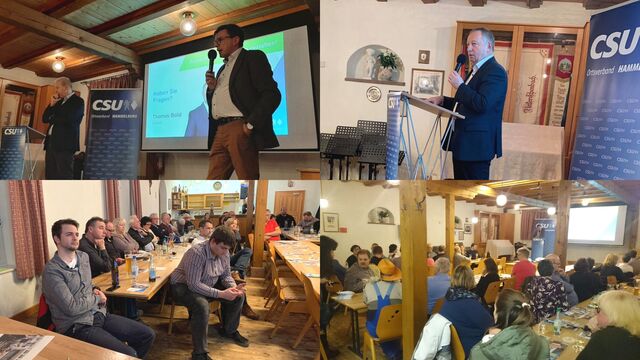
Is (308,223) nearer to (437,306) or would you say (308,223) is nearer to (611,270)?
(437,306)

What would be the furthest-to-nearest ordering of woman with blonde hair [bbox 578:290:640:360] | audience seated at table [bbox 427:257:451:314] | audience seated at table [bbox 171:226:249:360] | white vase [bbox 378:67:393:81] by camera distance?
white vase [bbox 378:67:393:81]
audience seated at table [bbox 171:226:249:360]
audience seated at table [bbox 427:257:451:314]
woman with blonde hair [bbox 578:290:640:360]

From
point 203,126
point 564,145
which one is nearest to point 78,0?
point 203,126

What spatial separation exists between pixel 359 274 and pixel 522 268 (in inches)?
21.0

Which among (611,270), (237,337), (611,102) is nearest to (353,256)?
(237,337)

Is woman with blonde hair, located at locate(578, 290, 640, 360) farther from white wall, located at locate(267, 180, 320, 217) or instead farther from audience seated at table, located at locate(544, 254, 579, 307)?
white wall, located at locate(267, 180, 320, 217)

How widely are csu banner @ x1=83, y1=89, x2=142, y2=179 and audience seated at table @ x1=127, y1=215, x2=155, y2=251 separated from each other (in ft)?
0.66

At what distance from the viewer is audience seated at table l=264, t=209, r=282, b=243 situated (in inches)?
60.8

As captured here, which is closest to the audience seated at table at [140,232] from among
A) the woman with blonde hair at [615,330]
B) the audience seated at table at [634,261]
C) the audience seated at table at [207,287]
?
the audience seated at table at [207,287]

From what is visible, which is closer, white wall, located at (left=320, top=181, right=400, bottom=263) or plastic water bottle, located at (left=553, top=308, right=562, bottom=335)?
plastic water bottle, located at (left=553, top=308, right=562, bottom=335)

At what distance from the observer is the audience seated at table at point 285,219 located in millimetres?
1537

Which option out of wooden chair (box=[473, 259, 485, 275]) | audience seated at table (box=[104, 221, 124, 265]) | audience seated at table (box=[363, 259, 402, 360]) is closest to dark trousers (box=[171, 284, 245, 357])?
audience seated at table (box=[104, 221, 124, 265])

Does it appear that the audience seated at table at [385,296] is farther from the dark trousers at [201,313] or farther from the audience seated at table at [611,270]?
the audience seated at table at [611,270]

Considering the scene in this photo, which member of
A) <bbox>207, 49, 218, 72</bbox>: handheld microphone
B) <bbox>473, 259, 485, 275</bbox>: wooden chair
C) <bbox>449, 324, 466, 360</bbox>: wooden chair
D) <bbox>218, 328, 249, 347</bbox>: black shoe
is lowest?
<bbox>218, 328, 249, 347</bbox>: black shoe

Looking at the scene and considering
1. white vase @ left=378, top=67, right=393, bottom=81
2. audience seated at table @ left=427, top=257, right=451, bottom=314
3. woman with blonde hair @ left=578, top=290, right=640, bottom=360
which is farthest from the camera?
white vase @ left=378, top=67, right=393, bottom=81
